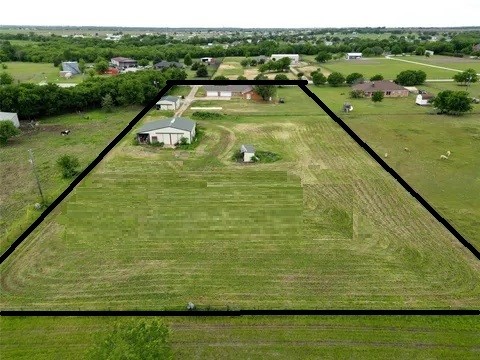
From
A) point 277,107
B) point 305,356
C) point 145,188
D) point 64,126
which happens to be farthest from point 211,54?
point 305,356

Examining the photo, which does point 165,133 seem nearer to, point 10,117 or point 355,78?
point 10,117

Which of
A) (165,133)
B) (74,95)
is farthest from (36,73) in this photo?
(165,133)

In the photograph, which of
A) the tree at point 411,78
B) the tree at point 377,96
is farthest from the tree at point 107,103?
the tree at point 411,78

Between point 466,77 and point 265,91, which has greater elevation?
point 466,77

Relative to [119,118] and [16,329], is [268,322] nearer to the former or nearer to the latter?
[16,329]

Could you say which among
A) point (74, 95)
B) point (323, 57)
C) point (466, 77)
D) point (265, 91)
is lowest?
point (265, 91)
